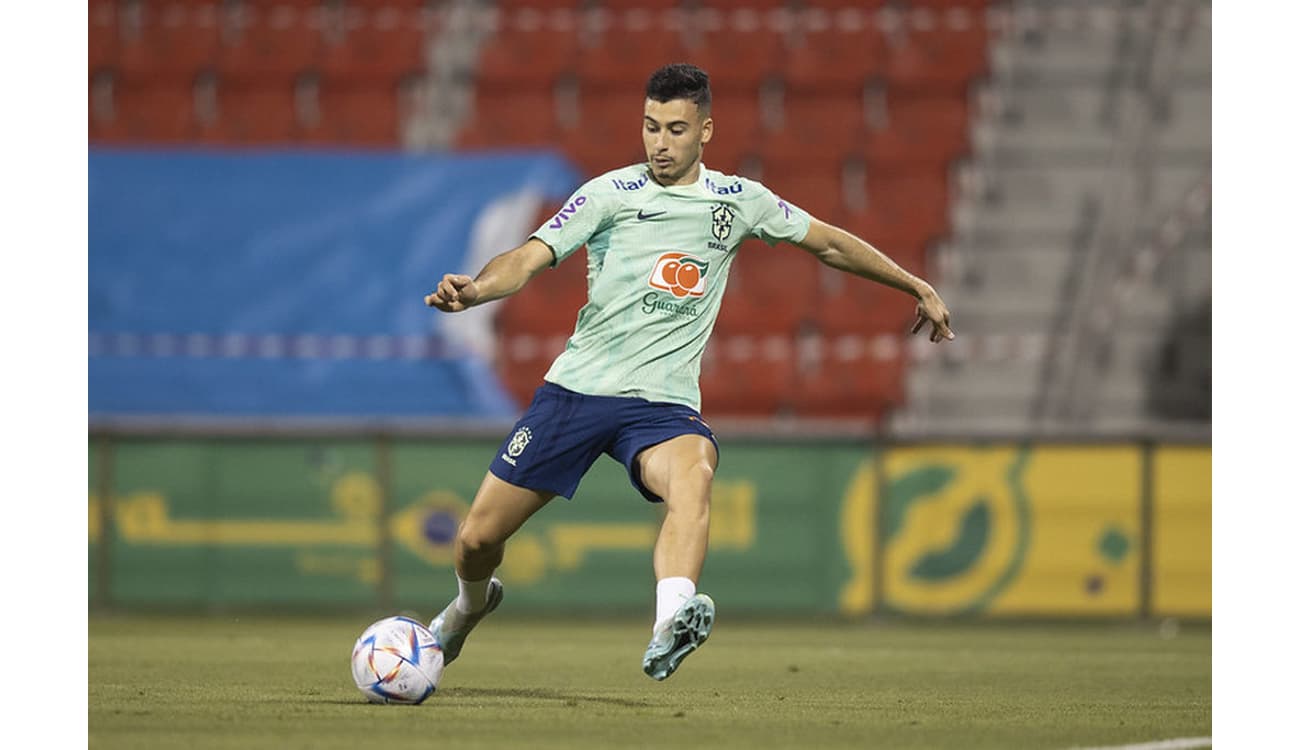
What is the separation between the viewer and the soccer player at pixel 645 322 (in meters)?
6.42

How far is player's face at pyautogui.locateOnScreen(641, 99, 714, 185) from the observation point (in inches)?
253

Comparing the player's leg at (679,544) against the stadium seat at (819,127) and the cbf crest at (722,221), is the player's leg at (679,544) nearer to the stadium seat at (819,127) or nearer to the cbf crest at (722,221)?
the cbf crest at (722,221)

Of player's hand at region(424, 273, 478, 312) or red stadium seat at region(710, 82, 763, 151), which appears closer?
player's hand at region(424, 273, 478, 312)

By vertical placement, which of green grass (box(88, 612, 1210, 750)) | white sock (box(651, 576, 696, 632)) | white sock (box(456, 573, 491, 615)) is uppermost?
white sock (box(651, 576, 696, 632))

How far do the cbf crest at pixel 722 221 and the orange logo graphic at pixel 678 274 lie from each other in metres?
0.11

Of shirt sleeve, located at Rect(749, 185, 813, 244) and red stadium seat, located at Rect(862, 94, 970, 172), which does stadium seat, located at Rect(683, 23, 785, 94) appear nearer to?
red stadium seat, located at Rect(862, 94, 970, 172)

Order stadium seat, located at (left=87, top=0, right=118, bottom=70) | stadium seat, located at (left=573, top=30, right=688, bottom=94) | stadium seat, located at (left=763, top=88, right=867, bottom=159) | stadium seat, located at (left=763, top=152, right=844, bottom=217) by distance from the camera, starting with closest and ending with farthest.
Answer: stadium seat, located at (left=763, top=152, right=844, bottom=217) < stadium seat, located at (left=763, top=88, right=867, bottom=159) < stadium seat, located at (left=573, top=30, right=688, bottom=94) < stadium seat, located at (left=87, top=0, right=118, bottom=70)

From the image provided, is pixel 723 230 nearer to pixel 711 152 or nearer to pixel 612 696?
pixel 612 696

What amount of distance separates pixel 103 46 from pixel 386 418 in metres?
4.76

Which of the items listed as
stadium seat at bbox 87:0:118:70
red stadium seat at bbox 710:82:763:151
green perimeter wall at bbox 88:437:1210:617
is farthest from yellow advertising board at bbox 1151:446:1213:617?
stadium seat at bbox 87:0:118:70

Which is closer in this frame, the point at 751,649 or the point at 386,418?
the point at 751,649

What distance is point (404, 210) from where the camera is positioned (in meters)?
14.6

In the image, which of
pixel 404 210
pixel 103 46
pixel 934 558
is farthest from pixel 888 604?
pixel 103 46

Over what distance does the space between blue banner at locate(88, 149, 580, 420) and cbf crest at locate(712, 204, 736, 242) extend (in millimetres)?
7323
